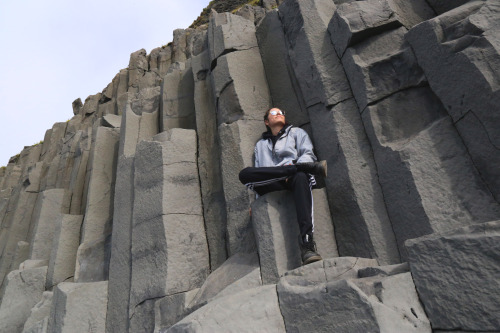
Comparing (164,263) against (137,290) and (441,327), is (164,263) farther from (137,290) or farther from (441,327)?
(441,327)

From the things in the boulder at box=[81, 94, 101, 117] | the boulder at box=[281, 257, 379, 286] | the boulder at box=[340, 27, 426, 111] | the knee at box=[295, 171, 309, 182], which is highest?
the boulder at box=[81, 94, 101, 117]

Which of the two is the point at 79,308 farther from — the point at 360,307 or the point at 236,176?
the point at 360,307

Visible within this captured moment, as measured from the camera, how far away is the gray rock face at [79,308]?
16.0 ft

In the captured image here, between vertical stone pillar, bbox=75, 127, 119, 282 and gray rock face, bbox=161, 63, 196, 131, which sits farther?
gray rock face, bbox=161, 63, 196, 131

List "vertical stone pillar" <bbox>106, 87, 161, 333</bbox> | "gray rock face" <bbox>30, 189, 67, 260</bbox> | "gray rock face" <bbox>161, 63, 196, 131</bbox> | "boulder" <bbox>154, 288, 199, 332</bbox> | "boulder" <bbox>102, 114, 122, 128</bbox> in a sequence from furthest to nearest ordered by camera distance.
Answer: "boulder" <bbox>102, 114, 122, 128</bbox> → "gray rock face" <bbox>30, 189, 67, 260</bbox> → "gray rock face" <bbox>161, 63, 196, 131</bbox> → "vertical stone pillar" <bbox>106, 87, 161, 333</bbox> → "boulder" <bbox>154, 288, 199, 332</bbox>

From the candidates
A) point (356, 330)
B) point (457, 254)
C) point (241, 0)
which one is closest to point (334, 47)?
point (457, 254)

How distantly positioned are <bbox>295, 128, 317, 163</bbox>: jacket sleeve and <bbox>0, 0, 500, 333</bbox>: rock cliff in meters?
0.24

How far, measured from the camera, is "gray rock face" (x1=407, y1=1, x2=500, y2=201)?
333 centimetres

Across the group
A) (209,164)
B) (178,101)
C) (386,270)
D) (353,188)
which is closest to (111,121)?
(178,101)

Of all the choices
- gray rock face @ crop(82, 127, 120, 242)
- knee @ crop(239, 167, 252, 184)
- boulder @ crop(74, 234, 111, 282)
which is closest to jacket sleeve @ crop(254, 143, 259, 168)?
knee @ crop(239, 167, 252, 184)

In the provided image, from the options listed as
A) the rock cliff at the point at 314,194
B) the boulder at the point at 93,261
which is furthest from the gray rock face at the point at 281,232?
the boulder at the point at 93,261

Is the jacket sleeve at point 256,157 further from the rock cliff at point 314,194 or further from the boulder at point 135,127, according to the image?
the boulder at point 135,127

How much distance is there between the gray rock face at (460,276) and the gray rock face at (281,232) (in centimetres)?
146

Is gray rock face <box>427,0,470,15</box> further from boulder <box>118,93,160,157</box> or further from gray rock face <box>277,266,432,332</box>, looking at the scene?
boulder <box>118,93,160,157</box>
